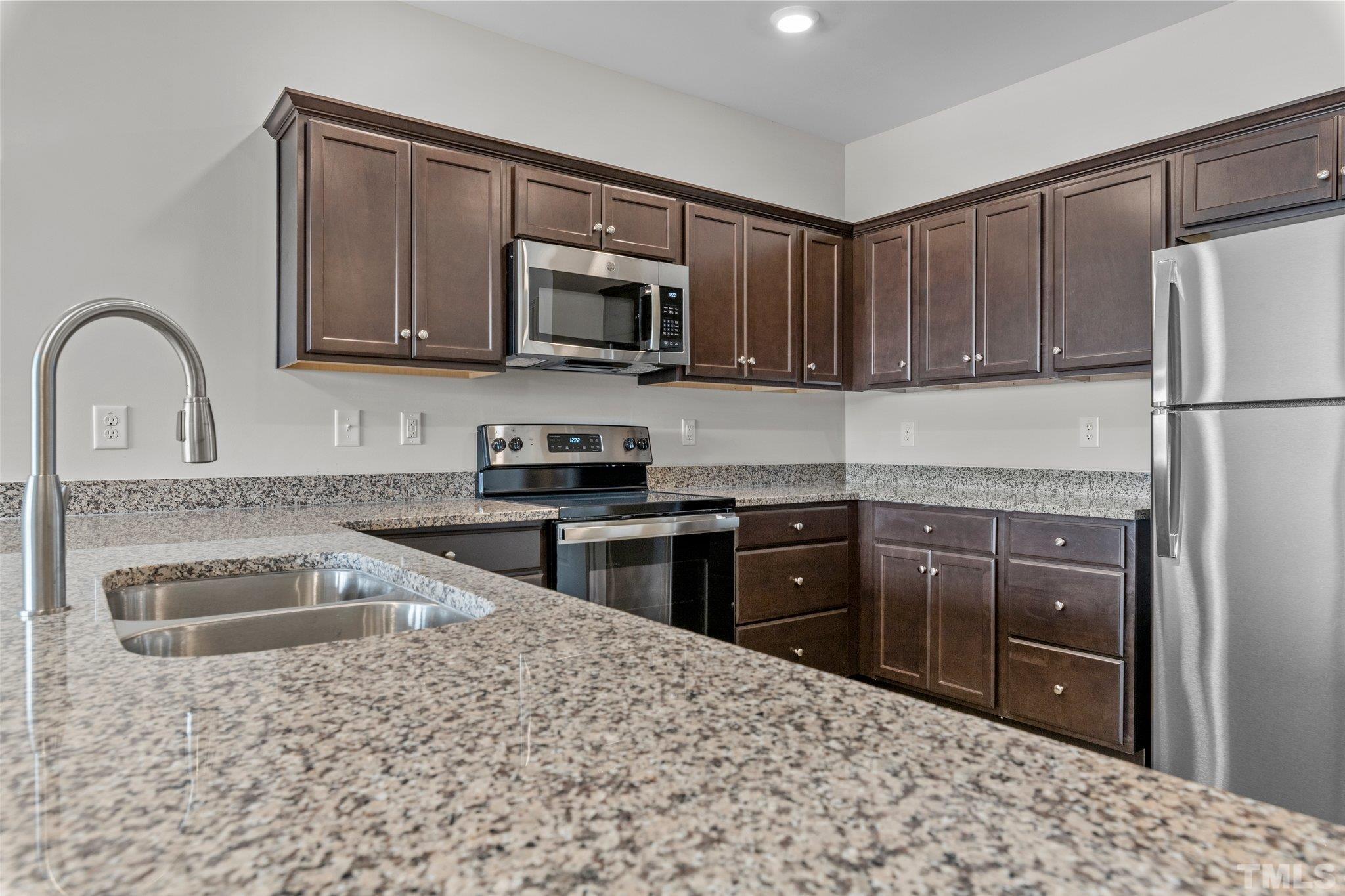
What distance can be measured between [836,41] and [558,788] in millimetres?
3217

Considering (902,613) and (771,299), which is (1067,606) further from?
(771,299)

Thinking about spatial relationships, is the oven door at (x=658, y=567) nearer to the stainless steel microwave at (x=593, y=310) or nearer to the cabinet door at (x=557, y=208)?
the stainless steel microwave at (x=593, y=310)

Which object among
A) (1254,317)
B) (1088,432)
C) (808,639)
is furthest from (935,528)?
(1254,317)

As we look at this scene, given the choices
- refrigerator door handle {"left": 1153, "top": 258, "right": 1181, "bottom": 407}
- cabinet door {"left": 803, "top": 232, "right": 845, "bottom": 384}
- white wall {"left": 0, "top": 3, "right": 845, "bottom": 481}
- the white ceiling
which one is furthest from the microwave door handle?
refrigerator door handle {"left": 1153, "top": 258, "right": 1181, "bottom": 407}

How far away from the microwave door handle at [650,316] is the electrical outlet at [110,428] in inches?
66.8

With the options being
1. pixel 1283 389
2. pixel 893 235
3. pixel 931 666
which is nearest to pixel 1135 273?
pixel 1283 389

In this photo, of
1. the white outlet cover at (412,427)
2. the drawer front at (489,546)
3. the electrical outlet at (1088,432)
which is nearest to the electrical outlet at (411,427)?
the white outlet cover at (412,427)

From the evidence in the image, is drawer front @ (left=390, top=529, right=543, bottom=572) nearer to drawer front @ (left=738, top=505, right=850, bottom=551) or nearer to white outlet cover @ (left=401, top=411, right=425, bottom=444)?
white outlet cover @ (left=401, top=411, right=425, bottom=444)

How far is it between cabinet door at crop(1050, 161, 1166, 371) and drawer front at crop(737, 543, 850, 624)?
1.16 meters

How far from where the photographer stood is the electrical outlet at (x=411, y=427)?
9.19ft

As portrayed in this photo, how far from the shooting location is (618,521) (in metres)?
2.59

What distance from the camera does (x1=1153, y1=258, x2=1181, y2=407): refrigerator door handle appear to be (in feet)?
7.47

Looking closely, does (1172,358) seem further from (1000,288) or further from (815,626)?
(815,626)

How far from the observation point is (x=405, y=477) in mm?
2781
